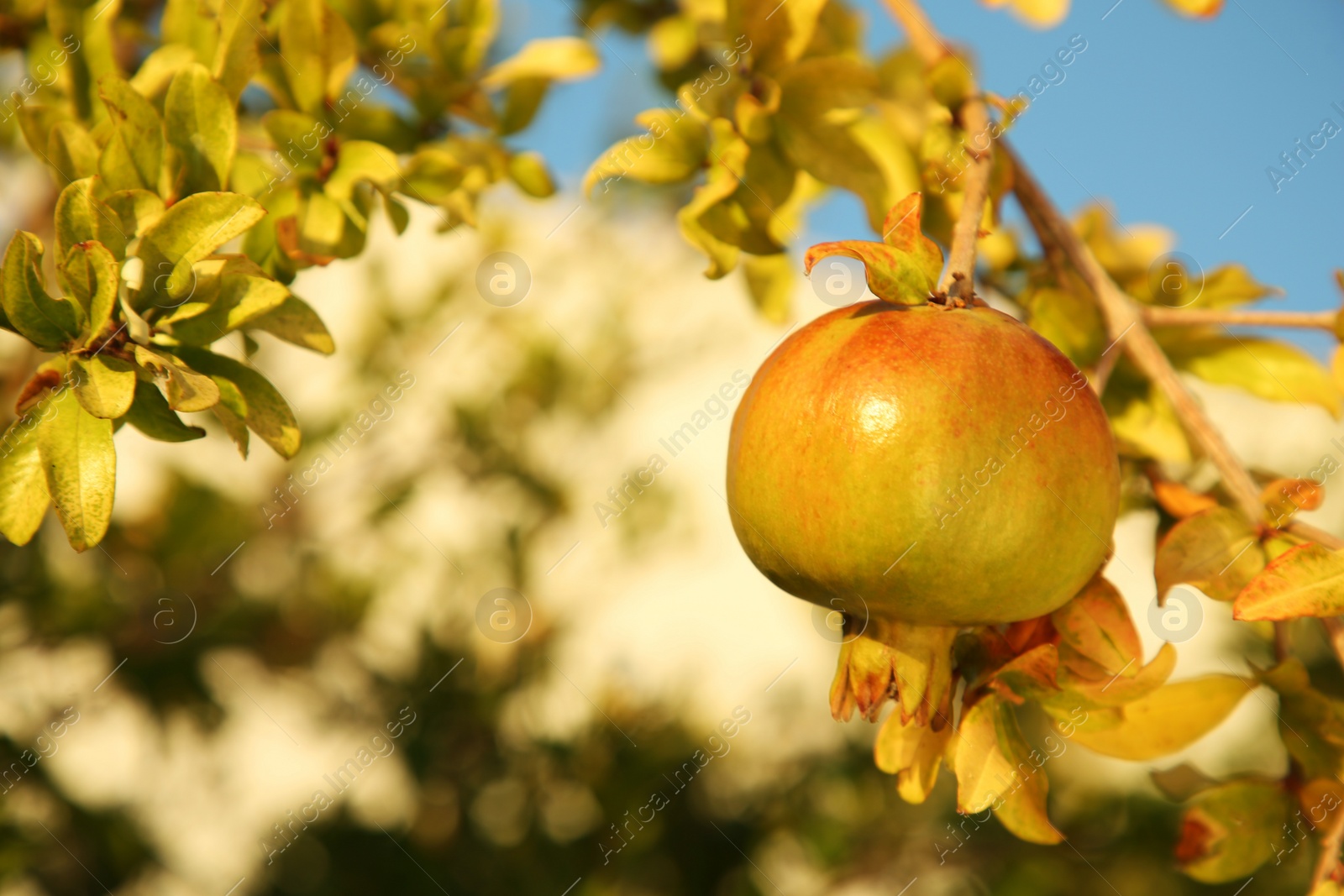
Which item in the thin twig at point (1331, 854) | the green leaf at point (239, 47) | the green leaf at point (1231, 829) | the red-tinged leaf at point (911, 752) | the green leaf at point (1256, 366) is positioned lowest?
the green leaf at point (1231, 829)

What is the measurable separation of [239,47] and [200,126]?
68 millimetres

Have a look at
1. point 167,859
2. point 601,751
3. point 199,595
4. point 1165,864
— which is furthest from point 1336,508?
point 167,859

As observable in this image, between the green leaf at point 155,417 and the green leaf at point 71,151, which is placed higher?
the green leaf at point 71,151

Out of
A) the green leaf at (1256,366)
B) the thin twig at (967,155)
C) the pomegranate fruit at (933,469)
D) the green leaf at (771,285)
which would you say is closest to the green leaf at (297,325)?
the pomegranate fruit at (933,469)

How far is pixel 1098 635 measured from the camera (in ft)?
2.16

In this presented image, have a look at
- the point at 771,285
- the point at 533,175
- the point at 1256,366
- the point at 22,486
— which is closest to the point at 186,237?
the point at 22,486

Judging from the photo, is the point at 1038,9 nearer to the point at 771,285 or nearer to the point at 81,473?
the point at 771,285

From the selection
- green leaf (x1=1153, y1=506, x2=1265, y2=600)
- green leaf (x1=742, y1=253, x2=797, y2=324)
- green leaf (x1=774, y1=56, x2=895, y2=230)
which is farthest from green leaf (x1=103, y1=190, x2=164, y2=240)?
green leaf (x1=1153, y1=506, x2=1265, y2=600)

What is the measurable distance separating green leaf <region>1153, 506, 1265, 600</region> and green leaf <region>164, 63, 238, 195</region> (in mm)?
663

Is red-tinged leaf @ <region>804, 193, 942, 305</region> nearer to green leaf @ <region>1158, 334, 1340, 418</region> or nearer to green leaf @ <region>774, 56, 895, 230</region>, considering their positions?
green leaf @ <region>774, 56, 895, 230</region>

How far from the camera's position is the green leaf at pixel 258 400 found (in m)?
0.62

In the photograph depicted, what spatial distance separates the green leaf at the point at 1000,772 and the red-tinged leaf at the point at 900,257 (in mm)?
248

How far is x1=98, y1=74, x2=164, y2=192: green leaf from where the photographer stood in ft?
2.08

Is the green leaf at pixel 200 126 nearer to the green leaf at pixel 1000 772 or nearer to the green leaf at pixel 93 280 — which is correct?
the green leaf at pixel 93 280
